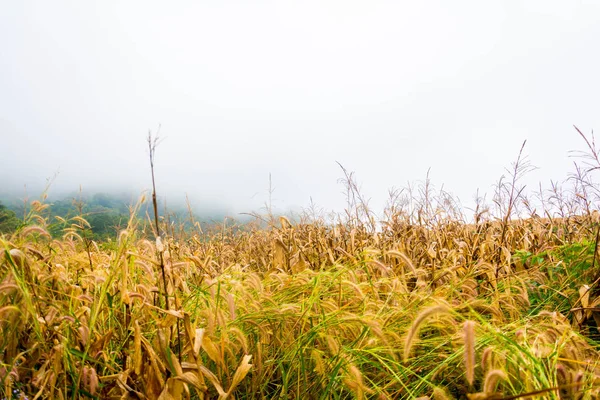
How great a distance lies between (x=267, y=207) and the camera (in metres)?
6.55

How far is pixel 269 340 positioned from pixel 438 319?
95 cm

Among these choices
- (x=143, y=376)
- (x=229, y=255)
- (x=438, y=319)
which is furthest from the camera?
(x=229, y=255)

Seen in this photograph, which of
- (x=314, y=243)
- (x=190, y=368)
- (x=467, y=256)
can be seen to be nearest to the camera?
(x=190, y=368)

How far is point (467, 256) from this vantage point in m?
4.20

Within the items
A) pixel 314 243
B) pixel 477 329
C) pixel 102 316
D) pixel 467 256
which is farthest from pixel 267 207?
pixel 477 329

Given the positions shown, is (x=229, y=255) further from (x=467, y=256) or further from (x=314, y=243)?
(x=467, y=256)

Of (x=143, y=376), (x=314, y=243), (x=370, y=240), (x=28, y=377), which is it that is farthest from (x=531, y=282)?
(x=28, y=377)

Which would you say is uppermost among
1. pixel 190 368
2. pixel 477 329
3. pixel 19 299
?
pixel 19 299

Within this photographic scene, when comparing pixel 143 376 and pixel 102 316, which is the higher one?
pixel 102 316

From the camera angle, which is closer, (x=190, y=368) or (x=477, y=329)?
(x=190, y=368)

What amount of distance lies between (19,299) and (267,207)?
16.4 feet

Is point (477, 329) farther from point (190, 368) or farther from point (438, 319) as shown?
point (190, 368)

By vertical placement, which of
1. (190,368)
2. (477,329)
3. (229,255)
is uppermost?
(477,329)

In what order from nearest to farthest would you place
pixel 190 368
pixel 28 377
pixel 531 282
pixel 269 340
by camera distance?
pixel 190 368 < pixel 28 377 < pixel 269 340 < pixel 531 282
